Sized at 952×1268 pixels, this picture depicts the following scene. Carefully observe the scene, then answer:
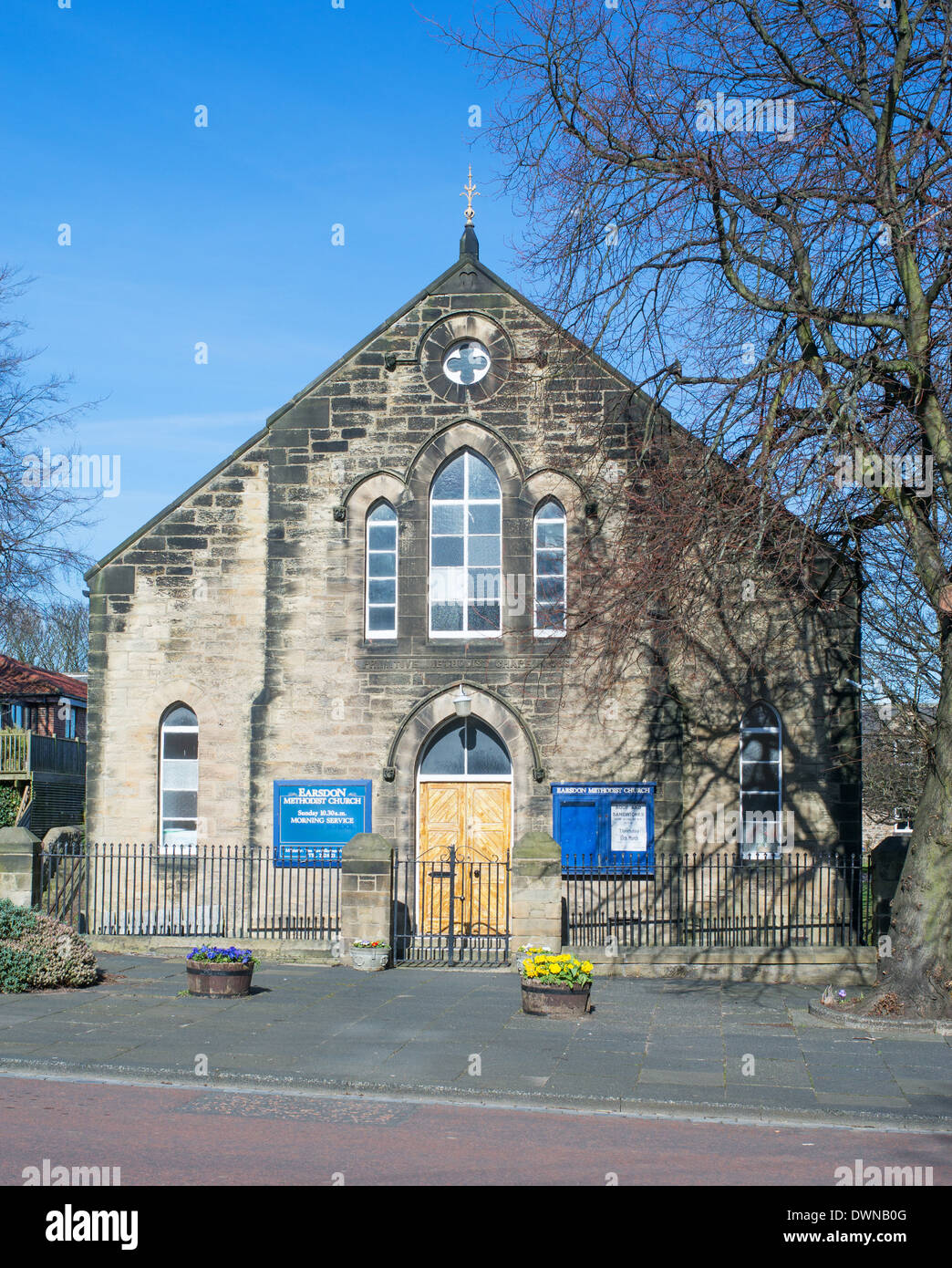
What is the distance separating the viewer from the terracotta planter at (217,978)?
14.4 meters

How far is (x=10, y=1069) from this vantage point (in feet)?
35.3

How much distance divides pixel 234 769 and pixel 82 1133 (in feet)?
38.0

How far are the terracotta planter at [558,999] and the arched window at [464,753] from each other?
6.53m

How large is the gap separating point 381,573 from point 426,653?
1.47 metres

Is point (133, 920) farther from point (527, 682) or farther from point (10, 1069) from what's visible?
point (10, 1069)

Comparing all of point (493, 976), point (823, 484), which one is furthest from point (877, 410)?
point (493, 976)

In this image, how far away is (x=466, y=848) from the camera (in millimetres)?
19672

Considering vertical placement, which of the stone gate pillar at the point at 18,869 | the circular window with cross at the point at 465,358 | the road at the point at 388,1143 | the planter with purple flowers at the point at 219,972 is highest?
the circular window with cross at the point at 465,358

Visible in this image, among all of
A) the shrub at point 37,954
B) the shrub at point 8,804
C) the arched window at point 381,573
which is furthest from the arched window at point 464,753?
the shrub at point 8,804

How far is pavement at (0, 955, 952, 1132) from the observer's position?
33.3 ft

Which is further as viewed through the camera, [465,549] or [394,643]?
[465,549]

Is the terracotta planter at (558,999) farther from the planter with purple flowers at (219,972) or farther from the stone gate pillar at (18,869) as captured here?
the stone gate pillar at (18,869)

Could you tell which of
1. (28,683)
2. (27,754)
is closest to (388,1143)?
(27,754)

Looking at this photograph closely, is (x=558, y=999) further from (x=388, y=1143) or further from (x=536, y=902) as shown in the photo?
(x=388, y=1143)
